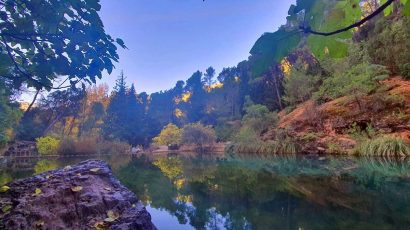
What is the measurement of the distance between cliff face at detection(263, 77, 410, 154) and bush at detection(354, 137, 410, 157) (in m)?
0.77

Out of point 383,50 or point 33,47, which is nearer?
point 33,47

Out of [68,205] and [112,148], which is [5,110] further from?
[112,148]

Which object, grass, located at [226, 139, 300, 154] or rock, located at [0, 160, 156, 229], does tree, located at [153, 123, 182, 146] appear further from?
rock, located at [0, 160, 156, 229]

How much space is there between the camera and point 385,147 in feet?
31.2

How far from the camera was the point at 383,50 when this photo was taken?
1375cm

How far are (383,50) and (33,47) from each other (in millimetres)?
16156

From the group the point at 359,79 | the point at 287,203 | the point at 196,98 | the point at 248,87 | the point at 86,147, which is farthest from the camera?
the point at 196,98

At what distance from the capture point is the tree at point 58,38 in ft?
4.83

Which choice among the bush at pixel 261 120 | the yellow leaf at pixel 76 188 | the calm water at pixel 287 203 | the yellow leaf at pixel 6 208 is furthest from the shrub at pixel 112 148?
the yellow leaf at pixel 6 208

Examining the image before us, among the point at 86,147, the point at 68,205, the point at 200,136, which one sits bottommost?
the point at 68,205

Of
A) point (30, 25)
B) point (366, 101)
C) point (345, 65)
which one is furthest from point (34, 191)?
point (345, 65)

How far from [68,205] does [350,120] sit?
1330 centimetres

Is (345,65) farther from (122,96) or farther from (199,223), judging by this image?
(122,96)

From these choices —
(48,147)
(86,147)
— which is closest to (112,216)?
(86,147)
